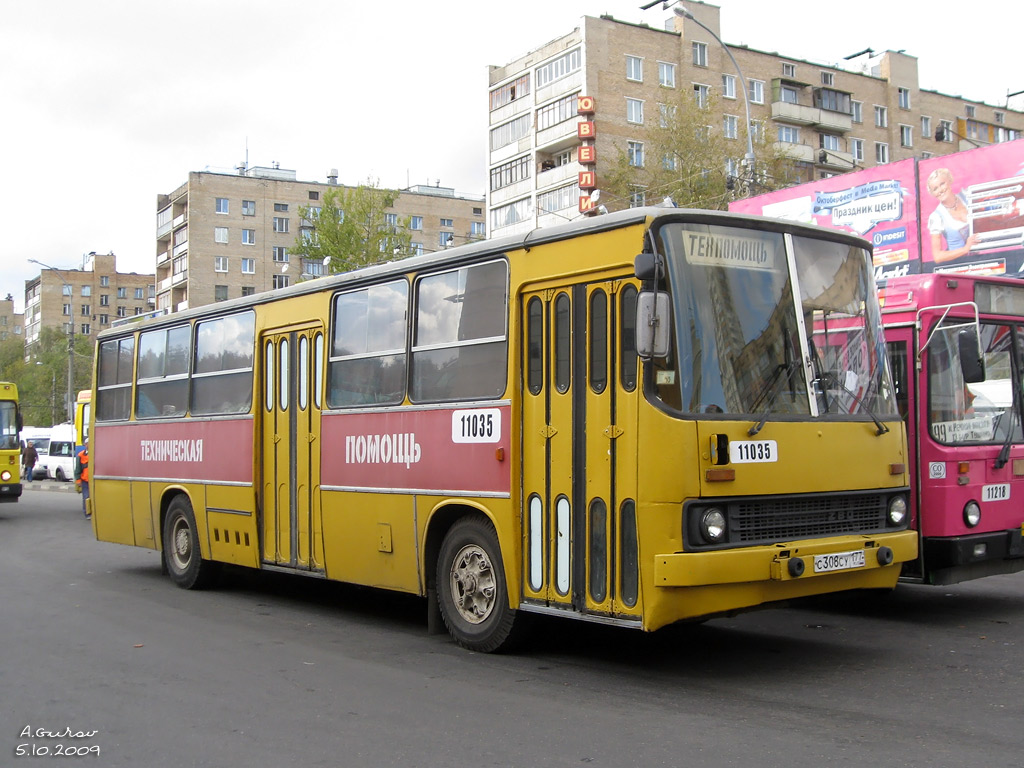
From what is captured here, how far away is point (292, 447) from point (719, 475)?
208 inches

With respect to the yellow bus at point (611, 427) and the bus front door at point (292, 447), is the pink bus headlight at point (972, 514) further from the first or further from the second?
the bus front door at point (292, 447)

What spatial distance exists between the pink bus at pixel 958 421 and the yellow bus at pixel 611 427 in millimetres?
1589

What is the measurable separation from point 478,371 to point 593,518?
5.52 feet

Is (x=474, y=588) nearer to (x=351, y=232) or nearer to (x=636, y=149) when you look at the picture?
(x=351, y=232)

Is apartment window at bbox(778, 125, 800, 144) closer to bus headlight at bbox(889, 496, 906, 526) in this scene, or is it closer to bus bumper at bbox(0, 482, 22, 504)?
bus bumper at bbox(0, 482, 22, 504)

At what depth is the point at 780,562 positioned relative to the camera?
273 inches

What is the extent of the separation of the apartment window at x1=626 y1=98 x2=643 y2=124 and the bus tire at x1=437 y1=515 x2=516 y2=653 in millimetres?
55525

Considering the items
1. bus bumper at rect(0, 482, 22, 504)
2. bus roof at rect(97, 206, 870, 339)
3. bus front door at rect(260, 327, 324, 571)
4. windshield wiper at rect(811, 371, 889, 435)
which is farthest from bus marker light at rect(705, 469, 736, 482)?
bus bumper at rect(0, 482, 22, 504)

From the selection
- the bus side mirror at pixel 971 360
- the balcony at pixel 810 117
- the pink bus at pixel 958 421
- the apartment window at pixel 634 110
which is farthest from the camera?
the balcony at pixel 810 117

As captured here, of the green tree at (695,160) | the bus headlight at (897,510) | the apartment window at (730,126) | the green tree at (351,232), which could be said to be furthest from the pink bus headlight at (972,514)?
the apartment window at (730,126)

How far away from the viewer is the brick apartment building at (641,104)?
59938 millimetres

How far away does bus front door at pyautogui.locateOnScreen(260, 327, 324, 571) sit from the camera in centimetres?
1044

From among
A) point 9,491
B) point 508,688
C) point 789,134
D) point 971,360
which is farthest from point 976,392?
point 789,134

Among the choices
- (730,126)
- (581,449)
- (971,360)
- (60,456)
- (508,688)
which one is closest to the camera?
(508,688)
